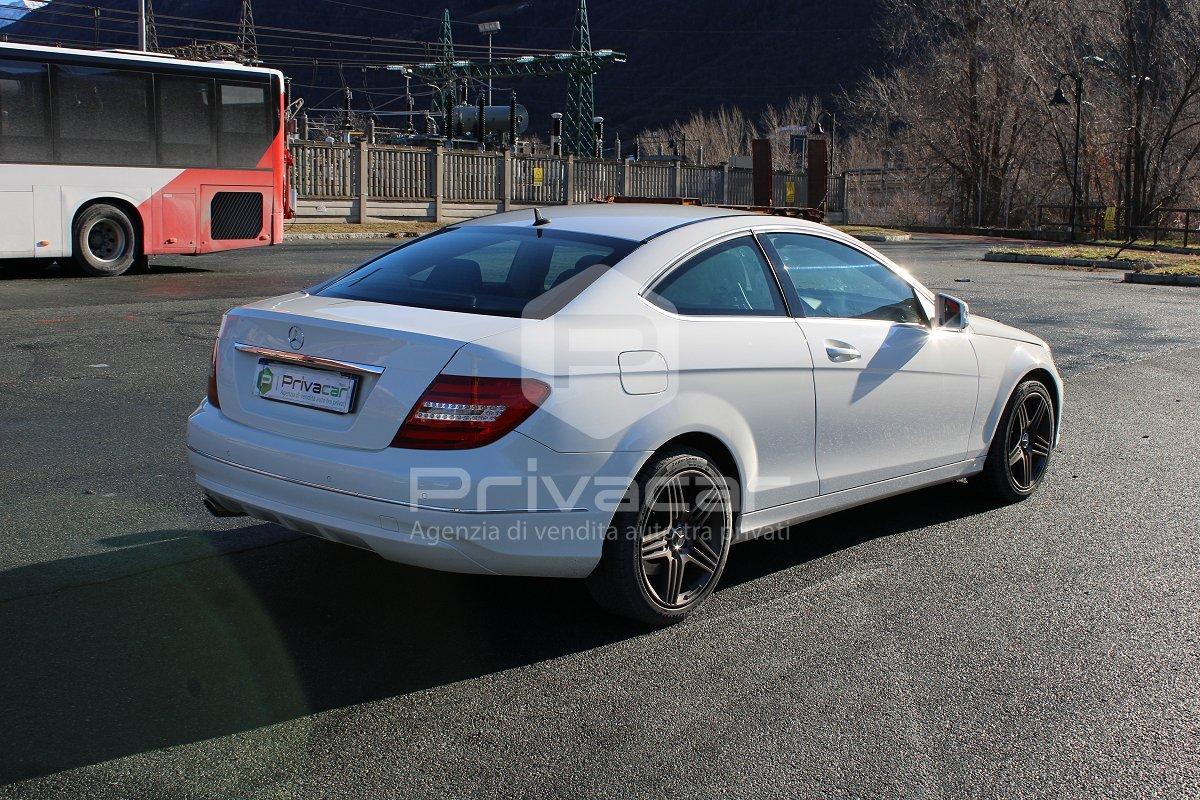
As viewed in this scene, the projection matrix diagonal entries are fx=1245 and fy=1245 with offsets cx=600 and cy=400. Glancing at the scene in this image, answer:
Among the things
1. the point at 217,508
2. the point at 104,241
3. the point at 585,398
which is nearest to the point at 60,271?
the point at 104,241

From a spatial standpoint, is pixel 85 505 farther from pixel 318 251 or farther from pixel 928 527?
pixel 318 251

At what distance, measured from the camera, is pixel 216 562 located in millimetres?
5203

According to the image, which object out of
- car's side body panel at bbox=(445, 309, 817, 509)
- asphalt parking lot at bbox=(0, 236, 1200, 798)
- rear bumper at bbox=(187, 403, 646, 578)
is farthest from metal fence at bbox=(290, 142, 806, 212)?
rear bumper at bbox=(187, 403, 646, 578)

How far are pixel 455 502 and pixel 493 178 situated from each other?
1579 inches

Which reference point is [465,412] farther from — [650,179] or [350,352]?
[650,179]

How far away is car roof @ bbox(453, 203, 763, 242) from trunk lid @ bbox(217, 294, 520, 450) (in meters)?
0.92

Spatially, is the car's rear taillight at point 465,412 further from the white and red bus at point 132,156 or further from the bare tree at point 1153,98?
the bare tree at point 1153,98

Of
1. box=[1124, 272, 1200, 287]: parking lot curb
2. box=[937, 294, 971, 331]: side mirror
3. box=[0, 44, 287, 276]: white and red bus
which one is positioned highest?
box=[0, 44, 287, 276]: white and red bus

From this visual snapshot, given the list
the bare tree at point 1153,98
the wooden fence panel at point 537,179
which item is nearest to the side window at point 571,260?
the wooden fence panel at point 537,179

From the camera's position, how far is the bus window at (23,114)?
1775 centimetres

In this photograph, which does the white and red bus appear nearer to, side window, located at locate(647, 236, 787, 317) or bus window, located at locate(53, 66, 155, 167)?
bus window, located at locate(53, 66, 155, 167)

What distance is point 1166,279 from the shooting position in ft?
79.6

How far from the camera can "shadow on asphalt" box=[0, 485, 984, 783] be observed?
12.1 feet

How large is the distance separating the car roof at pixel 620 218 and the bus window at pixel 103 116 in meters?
14.7
